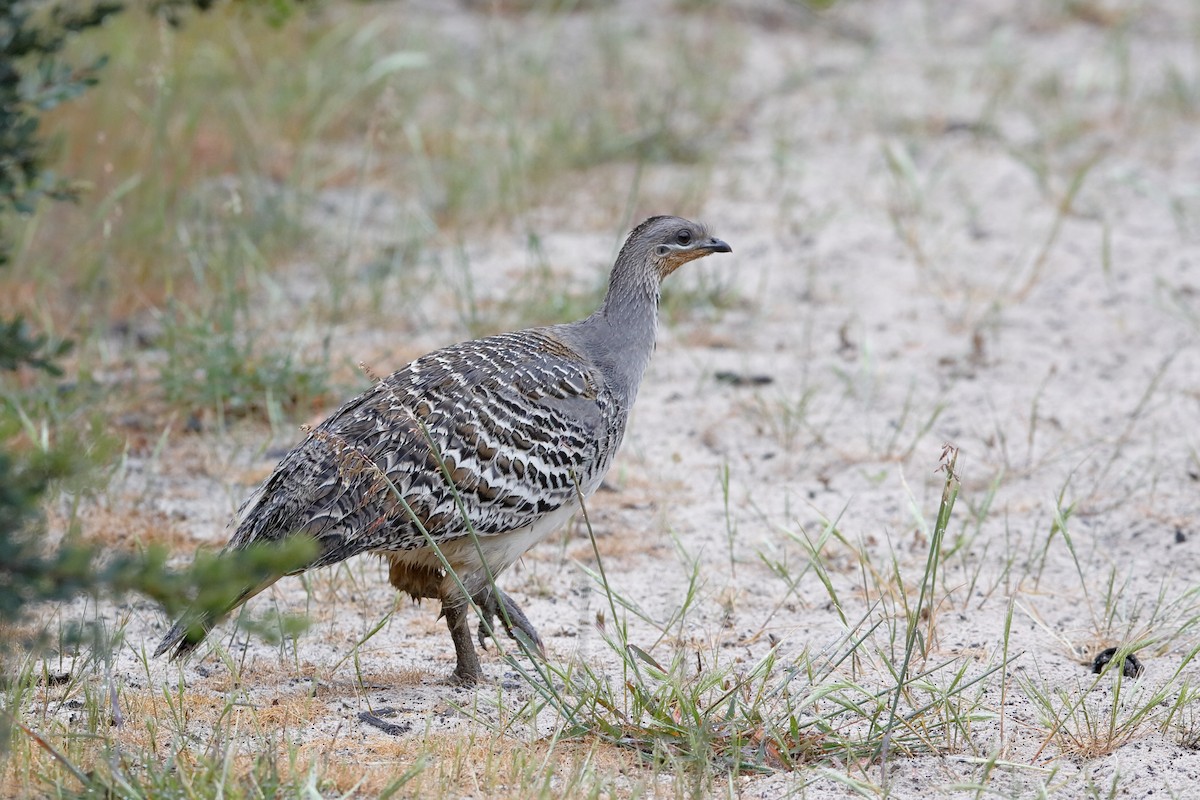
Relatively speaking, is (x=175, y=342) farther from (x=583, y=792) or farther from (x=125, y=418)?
(x=583, y=792)

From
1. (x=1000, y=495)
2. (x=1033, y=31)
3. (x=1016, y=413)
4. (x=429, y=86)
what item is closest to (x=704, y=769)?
(x=1000, y=495)

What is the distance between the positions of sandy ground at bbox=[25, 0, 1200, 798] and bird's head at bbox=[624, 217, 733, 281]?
3.51 ft

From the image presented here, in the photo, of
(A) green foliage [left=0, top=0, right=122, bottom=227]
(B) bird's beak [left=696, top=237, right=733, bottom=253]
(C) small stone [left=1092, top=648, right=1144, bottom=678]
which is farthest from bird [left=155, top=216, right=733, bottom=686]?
(C) small stone [left=1092, top=648, right=1144, bottom=678]

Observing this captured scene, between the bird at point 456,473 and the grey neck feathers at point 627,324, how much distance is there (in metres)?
0.07

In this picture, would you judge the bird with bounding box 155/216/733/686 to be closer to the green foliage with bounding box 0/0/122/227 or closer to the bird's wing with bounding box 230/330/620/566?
the bird's wing with bounding box 230/330/620/566

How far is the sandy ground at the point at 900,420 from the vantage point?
4699 mm

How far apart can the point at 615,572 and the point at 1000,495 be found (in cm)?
177

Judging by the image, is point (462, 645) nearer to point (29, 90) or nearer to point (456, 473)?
point (456, 473)

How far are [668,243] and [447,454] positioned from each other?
1.53 metres

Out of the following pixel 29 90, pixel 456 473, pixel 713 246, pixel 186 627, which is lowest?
pixel 186 627

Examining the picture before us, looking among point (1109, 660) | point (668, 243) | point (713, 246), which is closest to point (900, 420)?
point (713, 246)

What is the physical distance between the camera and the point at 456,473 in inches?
179

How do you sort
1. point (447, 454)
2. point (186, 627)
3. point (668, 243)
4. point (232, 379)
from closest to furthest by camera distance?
1. point (186, 627)
2. point (447, 454)
3. point (668, 243)
4. point (232, 379)

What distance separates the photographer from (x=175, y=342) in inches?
279
